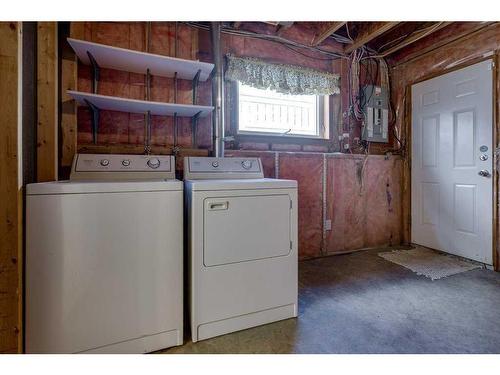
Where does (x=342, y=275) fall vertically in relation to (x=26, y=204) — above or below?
below

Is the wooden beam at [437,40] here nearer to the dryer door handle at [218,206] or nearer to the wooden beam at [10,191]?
the dryer door handle at [218,206]

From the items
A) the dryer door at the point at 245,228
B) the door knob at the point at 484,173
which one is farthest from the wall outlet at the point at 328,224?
the door knob at the point at 484,173

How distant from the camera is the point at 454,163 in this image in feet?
8.76

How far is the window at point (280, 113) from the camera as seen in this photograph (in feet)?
8.39

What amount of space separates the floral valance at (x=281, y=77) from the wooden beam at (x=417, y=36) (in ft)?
2.48

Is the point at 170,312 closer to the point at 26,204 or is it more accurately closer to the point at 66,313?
the point at 66,313

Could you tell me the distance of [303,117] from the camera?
2.84 meters

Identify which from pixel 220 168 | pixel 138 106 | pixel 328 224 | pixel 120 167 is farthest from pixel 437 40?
pixel 120 167

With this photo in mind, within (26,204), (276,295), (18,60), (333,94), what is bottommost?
(276,295)

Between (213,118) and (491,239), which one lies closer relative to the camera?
(213,118)

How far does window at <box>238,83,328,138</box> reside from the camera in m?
2.56

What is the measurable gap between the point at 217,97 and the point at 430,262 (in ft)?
8.52

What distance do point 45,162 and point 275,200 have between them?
1444 millimetres
